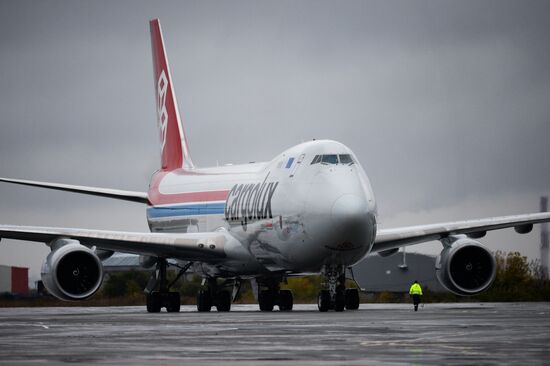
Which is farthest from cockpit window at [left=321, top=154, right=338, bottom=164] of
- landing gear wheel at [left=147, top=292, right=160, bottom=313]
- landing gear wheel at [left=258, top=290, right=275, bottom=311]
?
landing gear wheel at [left=147, top=292, right=160, bottom=313]

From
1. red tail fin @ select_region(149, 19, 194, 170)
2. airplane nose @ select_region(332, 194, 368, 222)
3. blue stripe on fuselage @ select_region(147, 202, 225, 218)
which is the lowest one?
airplane nose @ select_region(332, 194, 368, 222)

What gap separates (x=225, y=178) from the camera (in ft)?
133

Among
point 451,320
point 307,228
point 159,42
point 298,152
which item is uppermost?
point 159,42

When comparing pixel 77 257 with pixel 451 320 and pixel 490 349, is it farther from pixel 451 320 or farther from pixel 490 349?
pixel 490 349

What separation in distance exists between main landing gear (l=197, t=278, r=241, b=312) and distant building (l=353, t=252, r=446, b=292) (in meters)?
18.2

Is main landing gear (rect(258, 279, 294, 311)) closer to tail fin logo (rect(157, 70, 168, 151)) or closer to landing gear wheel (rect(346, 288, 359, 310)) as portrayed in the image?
landing gear wheel (rect(346, 288, 359, 310))

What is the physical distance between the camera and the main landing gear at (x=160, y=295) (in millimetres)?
38875

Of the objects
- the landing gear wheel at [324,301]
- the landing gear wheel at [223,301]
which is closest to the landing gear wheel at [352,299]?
the landing gear wheel at [324,301]

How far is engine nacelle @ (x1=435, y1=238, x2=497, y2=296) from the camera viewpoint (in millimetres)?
36438

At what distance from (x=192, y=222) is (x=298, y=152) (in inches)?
309

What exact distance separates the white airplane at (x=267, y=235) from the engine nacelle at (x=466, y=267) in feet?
0.11

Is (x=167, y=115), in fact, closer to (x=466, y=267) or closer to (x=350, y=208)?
(x=466, y=267)

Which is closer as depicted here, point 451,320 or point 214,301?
point 451,320

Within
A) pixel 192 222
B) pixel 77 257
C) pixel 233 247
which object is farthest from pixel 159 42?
pixel 77 257
